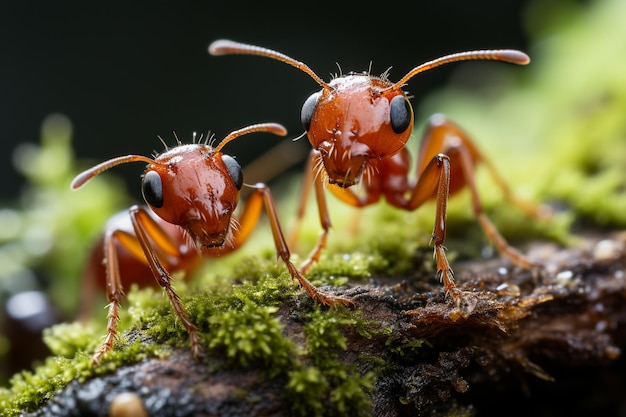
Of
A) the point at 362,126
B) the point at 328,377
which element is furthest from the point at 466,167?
the point at 328,377

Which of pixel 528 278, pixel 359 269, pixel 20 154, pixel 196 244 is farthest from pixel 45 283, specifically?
pixel 528 278

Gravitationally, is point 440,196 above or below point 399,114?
below

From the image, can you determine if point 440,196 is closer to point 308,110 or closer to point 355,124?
point 355,124

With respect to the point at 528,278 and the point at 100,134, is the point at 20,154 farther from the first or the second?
Answer: the point at 528,278

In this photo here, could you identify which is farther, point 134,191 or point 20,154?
point 134,191

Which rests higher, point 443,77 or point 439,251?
point 443,77

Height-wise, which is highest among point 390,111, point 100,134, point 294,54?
point 294,54

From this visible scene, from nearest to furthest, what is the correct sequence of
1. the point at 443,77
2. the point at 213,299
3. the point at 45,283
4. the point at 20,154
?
the point at 213,299 < the point at 45,283 < the point at 20,154 < the point at 443,77
